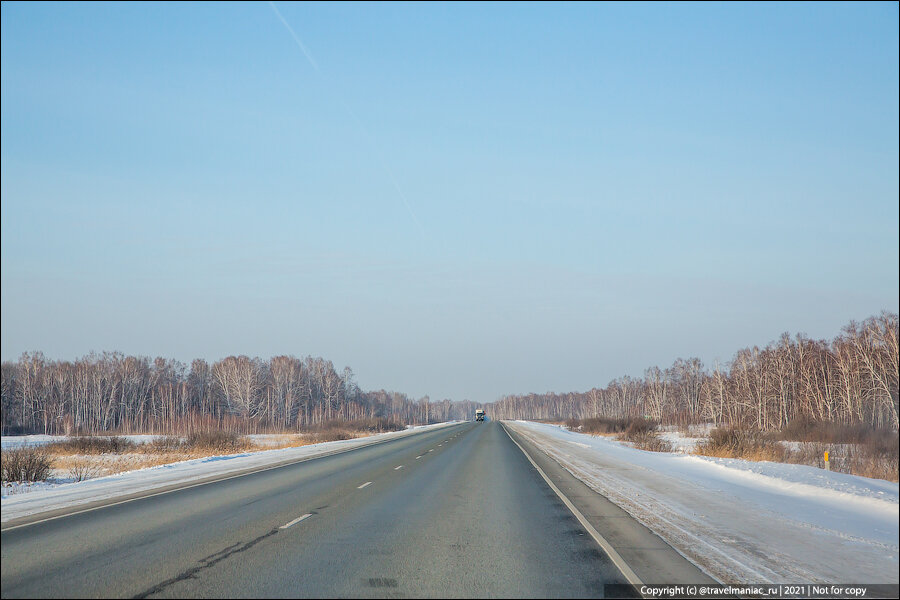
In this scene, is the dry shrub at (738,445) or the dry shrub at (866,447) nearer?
the dry shrub at (866,447)

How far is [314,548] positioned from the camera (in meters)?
8.43

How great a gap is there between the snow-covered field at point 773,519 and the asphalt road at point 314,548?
126 centimetres

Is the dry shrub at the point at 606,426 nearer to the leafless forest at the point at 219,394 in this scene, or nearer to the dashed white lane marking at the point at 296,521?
the leafless forest at the point at 219,394

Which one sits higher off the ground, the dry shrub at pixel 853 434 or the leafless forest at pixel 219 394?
the dry shrub at pixel 853 434

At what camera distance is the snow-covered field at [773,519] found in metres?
6.32

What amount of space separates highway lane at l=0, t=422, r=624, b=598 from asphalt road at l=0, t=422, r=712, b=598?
0.8 inches

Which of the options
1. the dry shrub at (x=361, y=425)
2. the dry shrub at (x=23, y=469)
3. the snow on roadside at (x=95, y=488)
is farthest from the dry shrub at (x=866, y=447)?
the dry shrub at (x=361, y=425)

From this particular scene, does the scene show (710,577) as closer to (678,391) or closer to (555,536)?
(555,536)

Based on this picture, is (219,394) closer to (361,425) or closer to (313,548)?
(361,425)

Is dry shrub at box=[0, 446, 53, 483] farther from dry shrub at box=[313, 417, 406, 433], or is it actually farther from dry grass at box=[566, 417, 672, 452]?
dry shrub at box=[313, 417, 406, 433]

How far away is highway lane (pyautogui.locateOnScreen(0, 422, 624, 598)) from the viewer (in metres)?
6.45

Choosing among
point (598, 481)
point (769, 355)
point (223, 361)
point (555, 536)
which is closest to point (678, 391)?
point (769, 355)

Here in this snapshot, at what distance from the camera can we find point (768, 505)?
1273 centimetres

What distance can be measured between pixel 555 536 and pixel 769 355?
6581cm
